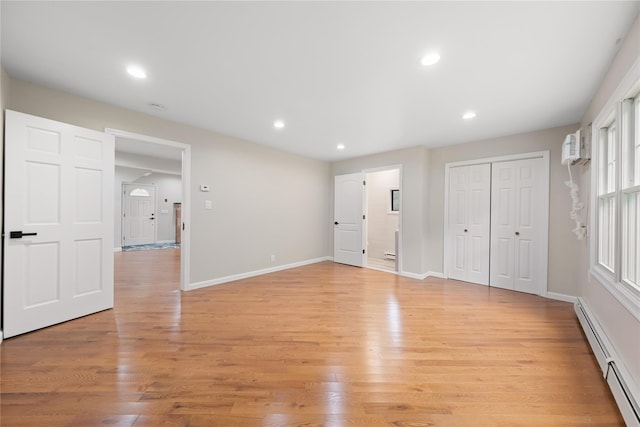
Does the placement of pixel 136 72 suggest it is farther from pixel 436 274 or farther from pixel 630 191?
pixel 436 274

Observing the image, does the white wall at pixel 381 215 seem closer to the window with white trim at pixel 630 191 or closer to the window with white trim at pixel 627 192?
the window with white trim at pixel 627 192

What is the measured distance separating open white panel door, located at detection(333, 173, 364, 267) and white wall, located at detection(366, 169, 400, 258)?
0.69m

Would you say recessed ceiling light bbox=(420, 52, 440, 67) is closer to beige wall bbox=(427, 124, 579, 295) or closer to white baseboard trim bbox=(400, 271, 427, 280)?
beige wall bbox=(427, 124, 579, 295)

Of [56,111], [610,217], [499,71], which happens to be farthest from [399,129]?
[56,111]

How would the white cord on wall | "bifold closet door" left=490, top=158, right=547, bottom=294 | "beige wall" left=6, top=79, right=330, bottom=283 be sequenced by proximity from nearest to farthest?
1. "beige wall" left=6, top=79, right=330, bottom=283
2. the white cord on wall
3. "bifold closet door" left=490, top=158, right=547, bottom=294

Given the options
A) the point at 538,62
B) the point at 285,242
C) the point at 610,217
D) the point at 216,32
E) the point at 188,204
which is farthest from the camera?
the point at 285,242

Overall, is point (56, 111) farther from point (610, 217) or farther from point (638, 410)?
point (610, 217)

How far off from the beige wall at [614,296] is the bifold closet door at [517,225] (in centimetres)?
69

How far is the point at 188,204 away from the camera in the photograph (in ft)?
11.3

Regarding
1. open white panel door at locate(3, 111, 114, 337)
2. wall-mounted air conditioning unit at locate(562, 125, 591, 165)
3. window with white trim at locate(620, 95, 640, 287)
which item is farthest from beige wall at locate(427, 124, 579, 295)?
open white panel door at locate(3, 111, 114, 337)

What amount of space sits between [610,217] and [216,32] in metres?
3.58

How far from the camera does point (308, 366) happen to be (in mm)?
1768

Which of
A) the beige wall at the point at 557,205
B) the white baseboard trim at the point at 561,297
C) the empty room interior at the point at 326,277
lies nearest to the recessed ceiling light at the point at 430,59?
the empty room interior at the point at 326,277

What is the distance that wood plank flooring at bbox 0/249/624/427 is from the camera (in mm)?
1354
